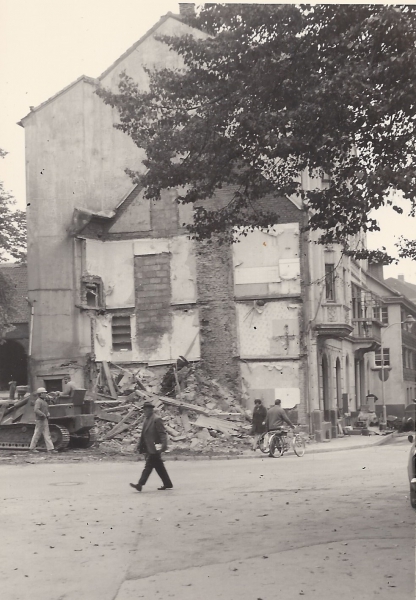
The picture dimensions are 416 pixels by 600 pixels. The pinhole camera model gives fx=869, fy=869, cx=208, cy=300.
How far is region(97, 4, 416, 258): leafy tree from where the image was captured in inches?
410

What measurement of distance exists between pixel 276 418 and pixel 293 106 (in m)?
14.2

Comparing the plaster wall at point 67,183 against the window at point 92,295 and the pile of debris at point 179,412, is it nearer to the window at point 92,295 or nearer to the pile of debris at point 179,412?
the window at point 92,295

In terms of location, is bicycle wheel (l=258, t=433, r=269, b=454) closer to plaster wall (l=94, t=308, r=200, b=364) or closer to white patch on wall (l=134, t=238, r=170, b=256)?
plaster wall (l=94, t=308, r=200, b=364)

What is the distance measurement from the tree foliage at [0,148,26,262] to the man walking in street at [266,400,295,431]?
1607 cm

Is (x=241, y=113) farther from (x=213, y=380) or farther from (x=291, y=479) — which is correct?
(x=213, y=380)

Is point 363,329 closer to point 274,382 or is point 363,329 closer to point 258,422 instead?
point 274,382

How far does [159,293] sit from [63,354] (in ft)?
15.5

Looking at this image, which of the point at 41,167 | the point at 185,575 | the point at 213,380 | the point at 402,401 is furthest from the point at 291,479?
the point at 402,401

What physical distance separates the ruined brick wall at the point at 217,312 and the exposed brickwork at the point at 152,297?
144 cm

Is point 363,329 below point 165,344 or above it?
above

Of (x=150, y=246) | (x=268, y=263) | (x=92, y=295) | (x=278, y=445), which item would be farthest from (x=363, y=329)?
(x=278, y=445)

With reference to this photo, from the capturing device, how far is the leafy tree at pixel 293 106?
10402 millimetres

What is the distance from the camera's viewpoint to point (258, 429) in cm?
2711

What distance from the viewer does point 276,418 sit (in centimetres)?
2445
